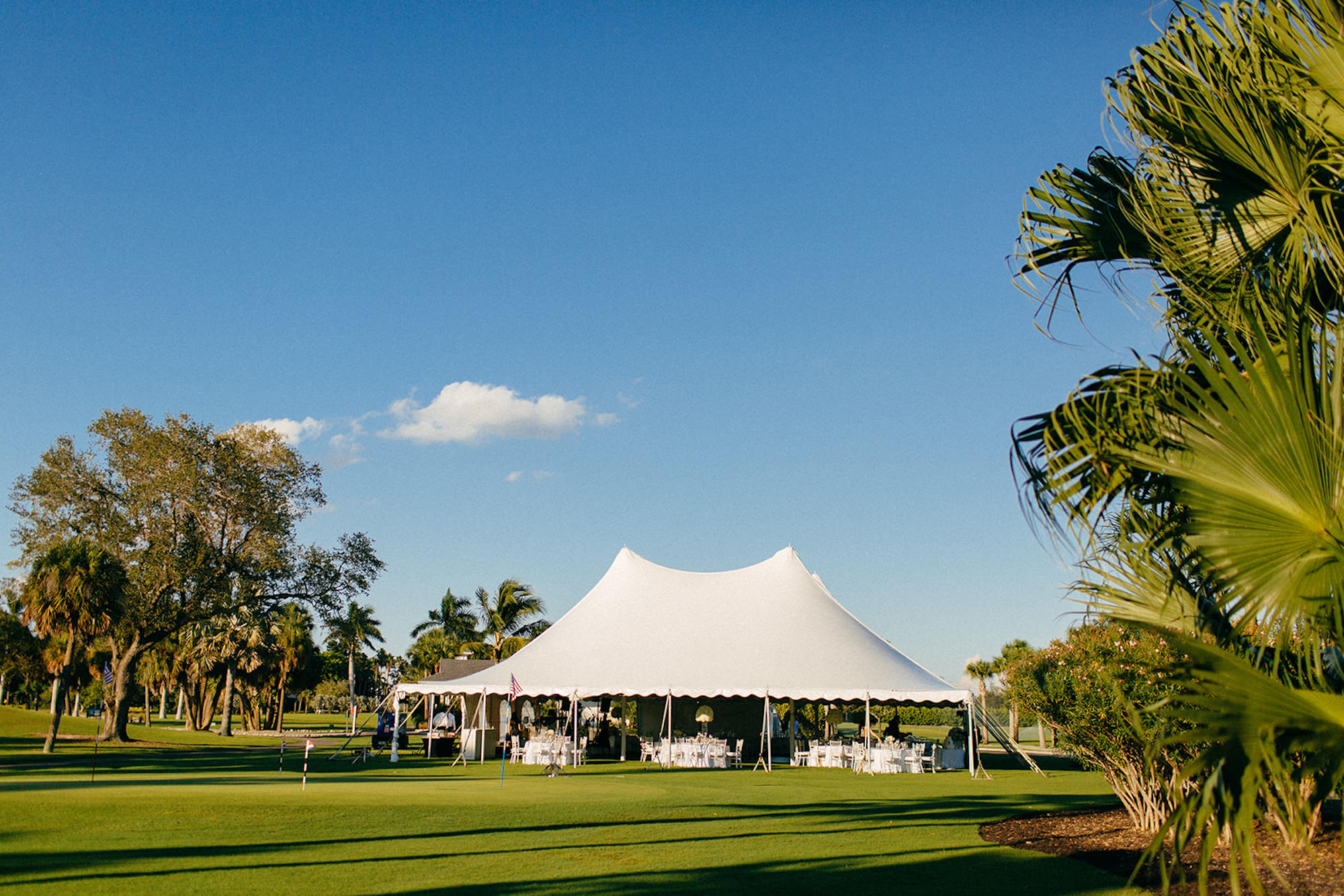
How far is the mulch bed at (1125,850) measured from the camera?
721cm

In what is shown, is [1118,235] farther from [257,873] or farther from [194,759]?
[194,759]

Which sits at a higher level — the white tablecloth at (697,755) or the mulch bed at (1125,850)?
the mulch bed at (1125,850)

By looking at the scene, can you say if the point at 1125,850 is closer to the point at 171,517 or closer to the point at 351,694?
the point at 171,517

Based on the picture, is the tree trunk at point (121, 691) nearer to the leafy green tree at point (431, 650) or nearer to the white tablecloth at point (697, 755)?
the white tablecloth at point (697, 755)

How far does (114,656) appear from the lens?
31.5 m

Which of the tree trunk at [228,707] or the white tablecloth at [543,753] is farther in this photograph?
the tree trunk at [228,707]

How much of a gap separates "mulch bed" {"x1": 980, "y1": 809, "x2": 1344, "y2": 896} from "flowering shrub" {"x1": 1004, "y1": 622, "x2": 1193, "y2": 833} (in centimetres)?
48

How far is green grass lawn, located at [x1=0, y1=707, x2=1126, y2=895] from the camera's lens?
7.83 meters

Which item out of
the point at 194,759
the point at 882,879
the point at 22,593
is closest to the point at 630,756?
the point at 194,759

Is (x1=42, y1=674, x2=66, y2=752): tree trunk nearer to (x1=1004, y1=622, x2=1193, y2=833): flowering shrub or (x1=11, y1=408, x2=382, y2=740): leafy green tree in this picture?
(x1=11, y1=408, x2=382, y2=740): leafy green tree

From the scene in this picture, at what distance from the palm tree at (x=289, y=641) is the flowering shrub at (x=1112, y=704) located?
134ft

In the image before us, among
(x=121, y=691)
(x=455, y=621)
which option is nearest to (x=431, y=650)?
(x=455, y=621)

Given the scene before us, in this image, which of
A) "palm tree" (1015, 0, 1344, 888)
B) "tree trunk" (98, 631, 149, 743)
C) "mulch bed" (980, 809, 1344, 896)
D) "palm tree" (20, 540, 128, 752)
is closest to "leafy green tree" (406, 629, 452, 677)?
"tree trunk" (98, 631, 149, 743)

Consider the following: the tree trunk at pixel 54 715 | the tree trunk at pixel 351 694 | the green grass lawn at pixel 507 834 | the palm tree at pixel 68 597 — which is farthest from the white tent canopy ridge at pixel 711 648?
the palm tree at pixel 68 597
